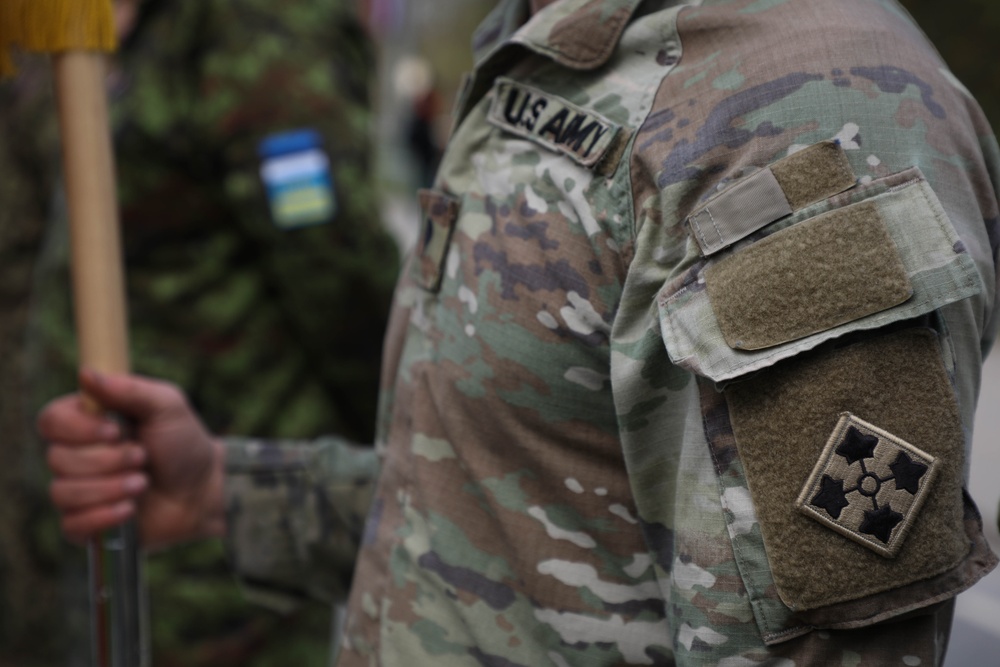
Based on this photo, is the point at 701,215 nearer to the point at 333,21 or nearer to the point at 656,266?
the point at 656,266

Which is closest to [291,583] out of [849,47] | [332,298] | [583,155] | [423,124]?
[332,298]

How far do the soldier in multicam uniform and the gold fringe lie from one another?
58 cm

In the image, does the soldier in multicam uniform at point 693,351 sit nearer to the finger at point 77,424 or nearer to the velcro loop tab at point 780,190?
the velcro loop tab at point 780,190

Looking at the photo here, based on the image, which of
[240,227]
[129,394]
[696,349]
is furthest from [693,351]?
[240,227]

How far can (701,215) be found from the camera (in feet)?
2.29

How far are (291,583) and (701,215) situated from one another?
2.85 feet

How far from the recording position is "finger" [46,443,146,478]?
1316 mm

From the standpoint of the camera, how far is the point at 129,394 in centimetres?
133

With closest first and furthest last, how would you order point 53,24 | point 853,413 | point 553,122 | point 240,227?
point 853,413, point 553,122, point 53,24, point 240,227

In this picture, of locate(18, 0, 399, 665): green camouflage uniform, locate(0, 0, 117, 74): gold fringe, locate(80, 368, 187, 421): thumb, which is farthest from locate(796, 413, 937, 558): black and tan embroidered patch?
locate(18, 0, 399, 665): green camouflage uniform

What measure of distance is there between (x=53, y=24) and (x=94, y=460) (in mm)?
560

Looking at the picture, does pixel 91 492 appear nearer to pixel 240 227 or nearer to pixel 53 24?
pixel 53 24

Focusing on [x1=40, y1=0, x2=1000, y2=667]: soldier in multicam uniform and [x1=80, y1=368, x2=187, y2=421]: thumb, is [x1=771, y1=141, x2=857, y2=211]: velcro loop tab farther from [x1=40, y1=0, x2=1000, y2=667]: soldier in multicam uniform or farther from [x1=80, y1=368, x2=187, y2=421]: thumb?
[x1=80, y1=368, x2=187, y2=421]: thumb

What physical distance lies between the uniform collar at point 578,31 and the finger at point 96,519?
0.79 meters
